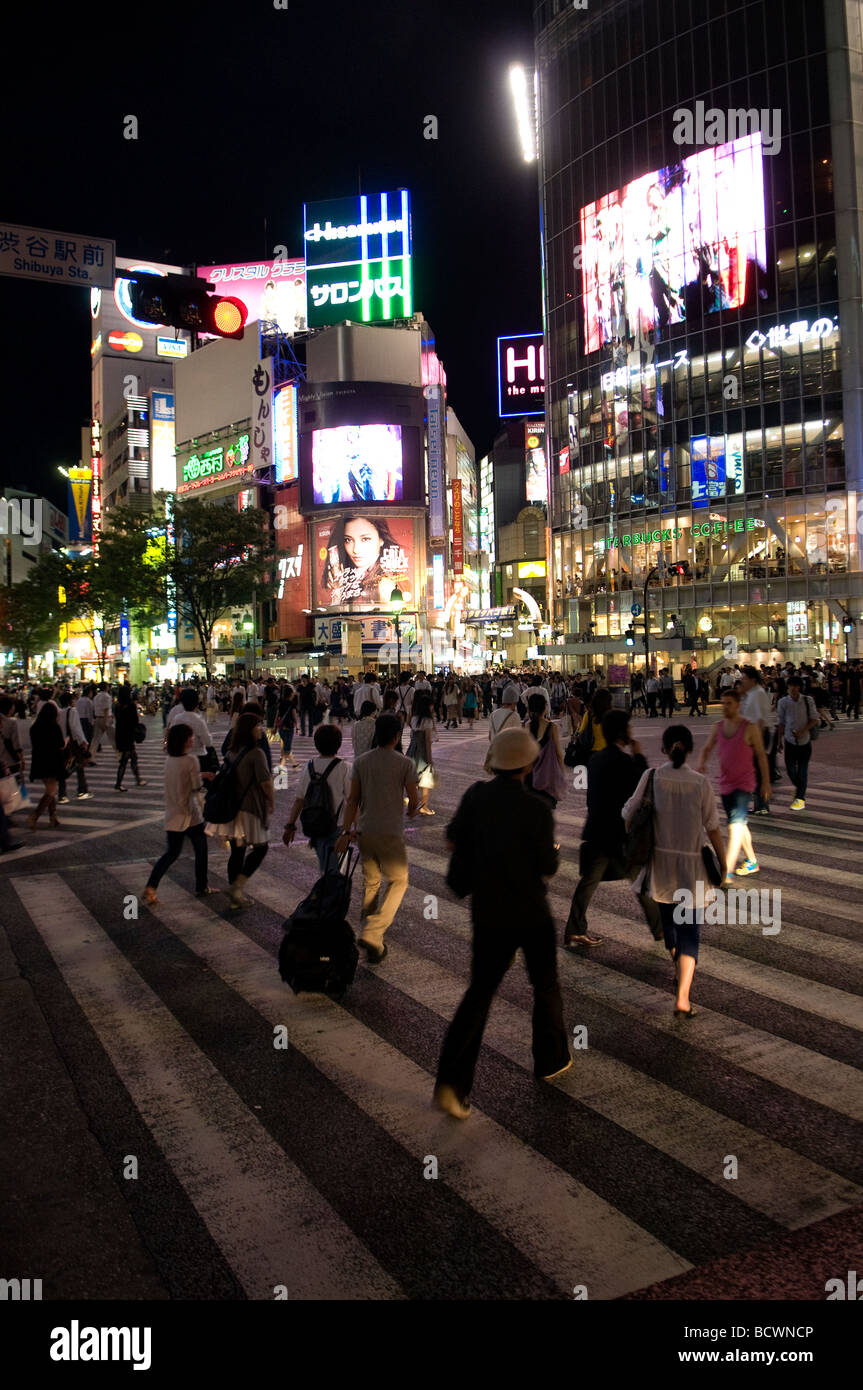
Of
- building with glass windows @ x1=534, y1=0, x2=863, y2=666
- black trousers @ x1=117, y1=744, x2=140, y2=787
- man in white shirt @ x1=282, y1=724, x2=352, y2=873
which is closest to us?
man in white shirt @ x1=282, y1=724, x2=352, y2=873

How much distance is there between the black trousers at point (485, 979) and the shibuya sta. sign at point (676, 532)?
174 feet

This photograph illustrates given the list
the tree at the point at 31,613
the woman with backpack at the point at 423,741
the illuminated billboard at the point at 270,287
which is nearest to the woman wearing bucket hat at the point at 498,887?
the woman with backpack at the point at 423,741

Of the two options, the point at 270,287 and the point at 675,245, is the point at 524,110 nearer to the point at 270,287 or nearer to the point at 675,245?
the point at 675,245

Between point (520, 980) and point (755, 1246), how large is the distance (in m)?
3.19

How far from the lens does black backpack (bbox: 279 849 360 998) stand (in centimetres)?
577

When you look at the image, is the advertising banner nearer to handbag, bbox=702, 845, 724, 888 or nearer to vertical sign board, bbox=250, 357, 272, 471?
vertical sign board, bbox=250, 357, 272, 471

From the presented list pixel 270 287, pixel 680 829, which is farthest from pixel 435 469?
pixel 680 829

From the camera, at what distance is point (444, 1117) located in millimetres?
4383

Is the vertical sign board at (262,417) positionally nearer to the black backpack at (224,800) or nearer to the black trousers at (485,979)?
the black backpack at (224,800)

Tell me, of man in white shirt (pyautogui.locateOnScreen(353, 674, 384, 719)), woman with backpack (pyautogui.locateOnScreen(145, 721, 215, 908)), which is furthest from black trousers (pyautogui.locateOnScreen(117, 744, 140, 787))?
woman with backpack (pyautogui.locateOnScreen(145, 721, 215, 908))

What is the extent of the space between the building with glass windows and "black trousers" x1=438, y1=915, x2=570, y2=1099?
3947 centimetres

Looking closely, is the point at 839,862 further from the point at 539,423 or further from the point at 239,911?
the point at 539,423

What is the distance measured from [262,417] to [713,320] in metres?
35.5

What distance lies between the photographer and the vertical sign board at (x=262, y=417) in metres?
73.0
